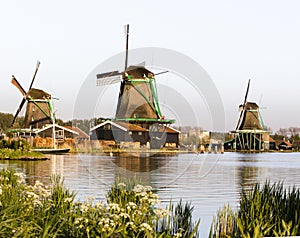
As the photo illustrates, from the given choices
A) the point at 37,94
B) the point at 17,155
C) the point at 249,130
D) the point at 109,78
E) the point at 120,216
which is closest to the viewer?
the point at 120,216

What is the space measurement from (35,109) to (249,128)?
30.5 meters

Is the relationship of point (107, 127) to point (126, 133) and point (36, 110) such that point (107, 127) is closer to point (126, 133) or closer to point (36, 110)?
point (126, 133)

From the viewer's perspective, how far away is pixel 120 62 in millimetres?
47531

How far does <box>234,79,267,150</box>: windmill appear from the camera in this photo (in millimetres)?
67875

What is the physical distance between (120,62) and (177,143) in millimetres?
10457

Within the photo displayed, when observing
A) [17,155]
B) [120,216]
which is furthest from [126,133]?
[120,216]

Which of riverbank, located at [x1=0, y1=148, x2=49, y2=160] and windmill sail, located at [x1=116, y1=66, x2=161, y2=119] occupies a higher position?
windmill sail, located at [x1=116, y1=66, x2=161, y2=119]

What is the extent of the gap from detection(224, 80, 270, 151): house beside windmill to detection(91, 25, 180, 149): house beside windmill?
24426 mm

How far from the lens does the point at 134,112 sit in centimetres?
4409

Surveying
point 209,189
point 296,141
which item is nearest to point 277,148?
point 296,141

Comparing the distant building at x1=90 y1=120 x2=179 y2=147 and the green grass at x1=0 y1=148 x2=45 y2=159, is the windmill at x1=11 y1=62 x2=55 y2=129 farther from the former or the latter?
the green grass at x1=0 y1=148 x2=45 y2=159

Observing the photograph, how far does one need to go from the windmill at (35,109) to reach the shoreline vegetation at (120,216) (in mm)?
43392

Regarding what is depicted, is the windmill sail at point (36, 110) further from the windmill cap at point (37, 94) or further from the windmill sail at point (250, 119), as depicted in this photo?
the windmill sail at point (250, 119)

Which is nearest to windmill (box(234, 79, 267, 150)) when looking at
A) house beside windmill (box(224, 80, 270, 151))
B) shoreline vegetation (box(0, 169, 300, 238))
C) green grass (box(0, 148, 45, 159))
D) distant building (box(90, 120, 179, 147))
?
house beside windmill (box(224, 80, 270, 151))
